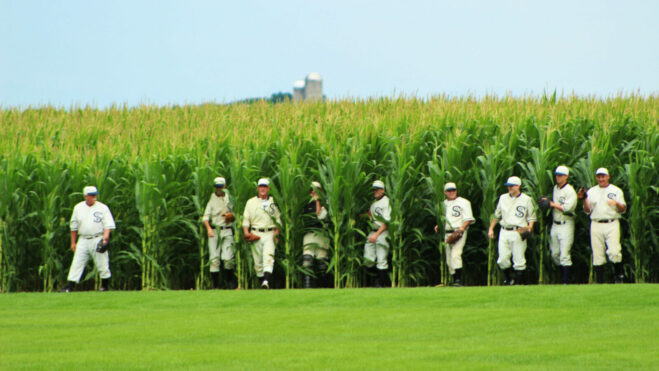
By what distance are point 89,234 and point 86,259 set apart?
0.49 m

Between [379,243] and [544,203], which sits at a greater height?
[544,203]

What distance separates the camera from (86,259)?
17062mm

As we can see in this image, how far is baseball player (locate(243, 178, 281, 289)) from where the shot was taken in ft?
55.4

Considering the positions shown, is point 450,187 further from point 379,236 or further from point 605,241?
point 605,241

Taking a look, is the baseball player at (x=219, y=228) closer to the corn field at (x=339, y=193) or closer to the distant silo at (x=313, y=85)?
the corn field at (x=339, y=193)

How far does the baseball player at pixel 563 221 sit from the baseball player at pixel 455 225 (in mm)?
1526

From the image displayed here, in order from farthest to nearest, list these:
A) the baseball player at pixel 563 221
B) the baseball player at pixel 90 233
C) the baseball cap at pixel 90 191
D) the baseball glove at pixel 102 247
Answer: the baseball cap at pixel 90 191 < the baseball player at pixel 90 233 < the baseball glove at pixel 102 247 < the baseball player at pixel 563 221

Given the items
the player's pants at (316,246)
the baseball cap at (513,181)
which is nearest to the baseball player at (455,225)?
the baseball cap at (513,181)

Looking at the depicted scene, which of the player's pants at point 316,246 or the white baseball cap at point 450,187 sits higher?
the white baseball cap at point 450,187

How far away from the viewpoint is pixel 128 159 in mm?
19531

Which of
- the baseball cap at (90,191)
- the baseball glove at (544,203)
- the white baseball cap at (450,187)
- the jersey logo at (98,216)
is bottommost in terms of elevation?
the jersey logo at (98,216)

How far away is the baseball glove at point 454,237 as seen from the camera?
16516 millimetres

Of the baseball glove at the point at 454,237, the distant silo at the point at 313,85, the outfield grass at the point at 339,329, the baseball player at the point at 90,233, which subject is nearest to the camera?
the outfield grass at the point at 339,329

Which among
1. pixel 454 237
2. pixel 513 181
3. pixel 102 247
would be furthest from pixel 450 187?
pixel 102 247
